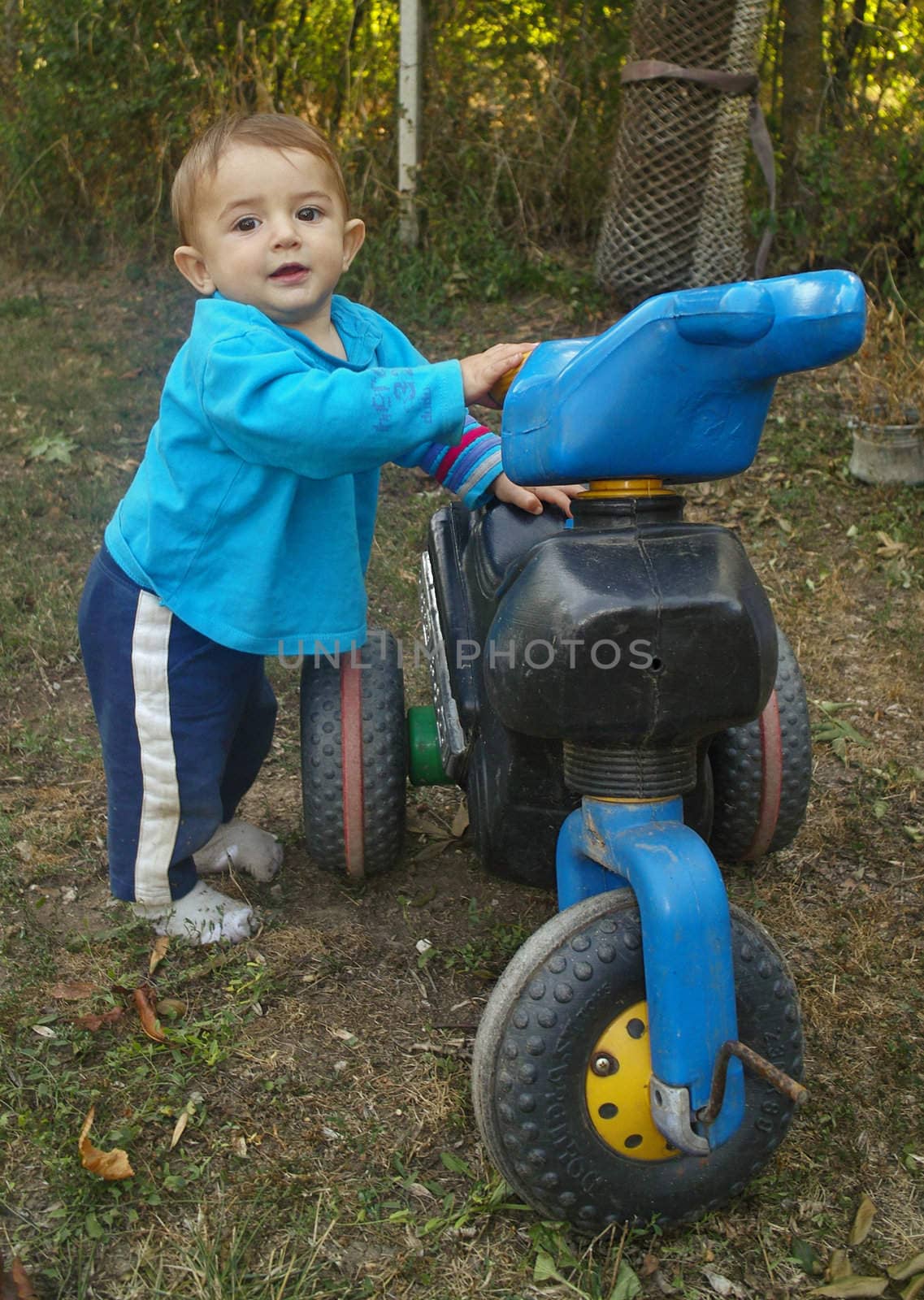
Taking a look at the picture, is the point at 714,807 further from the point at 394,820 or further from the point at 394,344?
the point at 394,344

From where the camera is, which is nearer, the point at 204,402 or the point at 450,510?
the point at 204,402

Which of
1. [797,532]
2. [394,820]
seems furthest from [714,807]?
[797,532]

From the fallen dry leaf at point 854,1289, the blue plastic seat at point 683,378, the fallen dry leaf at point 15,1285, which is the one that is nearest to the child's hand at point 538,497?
the blue plastic seat at point 683,378

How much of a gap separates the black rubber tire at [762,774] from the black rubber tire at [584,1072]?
628 mm

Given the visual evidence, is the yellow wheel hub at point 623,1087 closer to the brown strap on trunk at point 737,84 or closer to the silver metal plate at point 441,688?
the silver metal plate at point 441,688

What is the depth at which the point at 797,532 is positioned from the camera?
14.2ft

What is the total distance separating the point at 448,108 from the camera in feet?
19.6

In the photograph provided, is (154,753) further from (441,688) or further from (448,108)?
(448,108)

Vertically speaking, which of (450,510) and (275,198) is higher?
(275,198)

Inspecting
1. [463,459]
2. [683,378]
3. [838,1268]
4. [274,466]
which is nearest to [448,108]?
[463,459]

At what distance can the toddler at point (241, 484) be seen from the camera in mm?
1935

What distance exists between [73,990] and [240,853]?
481 millimetres

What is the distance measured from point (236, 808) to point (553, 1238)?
1.35m

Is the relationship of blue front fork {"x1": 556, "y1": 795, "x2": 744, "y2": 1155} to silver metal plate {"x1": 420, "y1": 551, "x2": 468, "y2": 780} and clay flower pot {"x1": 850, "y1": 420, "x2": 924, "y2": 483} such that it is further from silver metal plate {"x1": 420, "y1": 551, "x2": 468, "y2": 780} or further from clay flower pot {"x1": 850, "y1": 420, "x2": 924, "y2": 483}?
clay flower pot {"x1": 850, "y1": 420, "x2": 924, "y2": 483}
